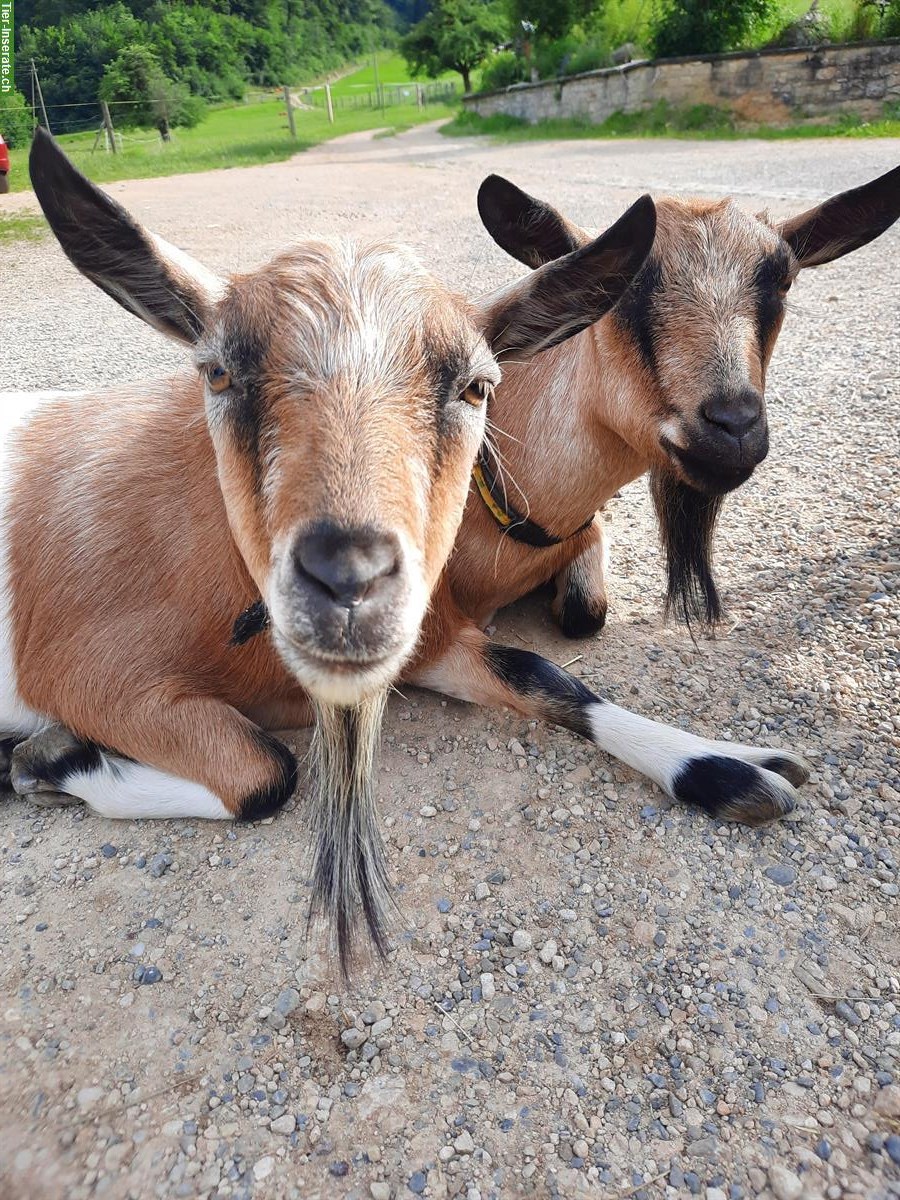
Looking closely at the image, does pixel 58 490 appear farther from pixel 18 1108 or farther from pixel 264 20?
pixel 264 20

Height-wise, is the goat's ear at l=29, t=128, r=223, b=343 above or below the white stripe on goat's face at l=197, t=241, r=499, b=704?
above

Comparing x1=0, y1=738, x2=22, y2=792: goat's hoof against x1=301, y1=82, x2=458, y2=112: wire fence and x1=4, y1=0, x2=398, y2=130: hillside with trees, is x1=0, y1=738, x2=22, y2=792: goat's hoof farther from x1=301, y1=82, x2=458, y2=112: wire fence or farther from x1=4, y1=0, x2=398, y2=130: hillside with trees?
x1=301, y1=82, x2=458, y2=112: wire fence

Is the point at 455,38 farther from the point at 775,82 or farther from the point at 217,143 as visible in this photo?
the point at 775,82

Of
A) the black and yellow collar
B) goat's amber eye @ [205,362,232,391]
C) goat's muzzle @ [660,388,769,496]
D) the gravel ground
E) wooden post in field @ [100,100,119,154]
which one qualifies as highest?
wooden post in field @ [100,100,119,154]

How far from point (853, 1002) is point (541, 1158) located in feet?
2.97

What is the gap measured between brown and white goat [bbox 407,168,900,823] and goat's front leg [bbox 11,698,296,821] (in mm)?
712

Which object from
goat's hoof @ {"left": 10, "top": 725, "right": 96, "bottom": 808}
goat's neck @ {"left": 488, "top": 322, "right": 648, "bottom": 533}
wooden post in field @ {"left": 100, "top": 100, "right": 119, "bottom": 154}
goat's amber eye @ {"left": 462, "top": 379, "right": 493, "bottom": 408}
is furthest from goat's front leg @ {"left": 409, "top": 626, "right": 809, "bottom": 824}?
wooden post in field @ {"left": 100, "top": 100, "right": 119, "bottom": 154}

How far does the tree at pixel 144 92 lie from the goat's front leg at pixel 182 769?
2366 centimetres

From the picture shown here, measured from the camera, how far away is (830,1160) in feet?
6.08

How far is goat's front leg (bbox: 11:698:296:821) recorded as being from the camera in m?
2.74

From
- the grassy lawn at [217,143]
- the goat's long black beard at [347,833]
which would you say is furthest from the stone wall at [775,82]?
the goat's long black beard at [347,833]

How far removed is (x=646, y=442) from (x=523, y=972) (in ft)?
5.71

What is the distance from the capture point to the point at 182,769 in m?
2.78

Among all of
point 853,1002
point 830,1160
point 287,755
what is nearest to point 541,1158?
point 830,1160
